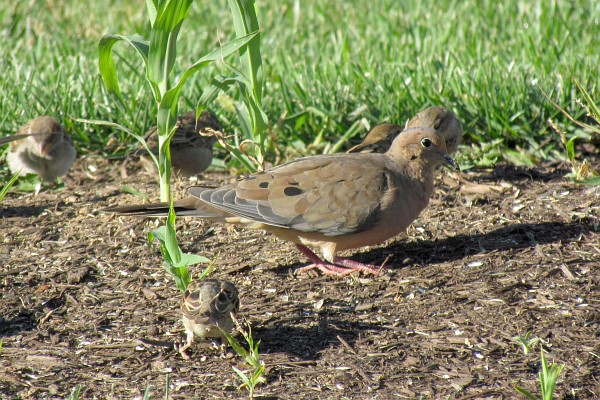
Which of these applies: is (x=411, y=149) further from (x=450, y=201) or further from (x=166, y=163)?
(x=166, y=163)

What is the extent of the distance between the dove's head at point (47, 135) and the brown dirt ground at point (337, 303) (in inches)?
15.2

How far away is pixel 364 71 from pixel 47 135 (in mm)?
2843

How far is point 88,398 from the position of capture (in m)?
3.88

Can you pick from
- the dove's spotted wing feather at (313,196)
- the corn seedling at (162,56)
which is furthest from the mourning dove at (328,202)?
the corn seedling at (162,56)

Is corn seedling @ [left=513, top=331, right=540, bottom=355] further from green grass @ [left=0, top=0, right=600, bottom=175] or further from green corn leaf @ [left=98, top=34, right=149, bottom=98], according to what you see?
green corn leaf @ [left=98, top=34, right=149, bottom=98]

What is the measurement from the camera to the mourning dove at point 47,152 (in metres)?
6.36

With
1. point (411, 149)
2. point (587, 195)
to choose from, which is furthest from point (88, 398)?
point (587, 195)

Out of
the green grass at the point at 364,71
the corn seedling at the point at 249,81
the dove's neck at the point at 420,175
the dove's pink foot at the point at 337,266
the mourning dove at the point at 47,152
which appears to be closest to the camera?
the dove's pink foot at the point at 337,266

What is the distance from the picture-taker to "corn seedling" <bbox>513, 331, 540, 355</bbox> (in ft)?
13.6

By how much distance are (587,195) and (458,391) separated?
96.5 inches

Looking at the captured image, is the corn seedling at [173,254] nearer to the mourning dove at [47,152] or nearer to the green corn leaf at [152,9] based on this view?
the green corn leaf at [152,9]

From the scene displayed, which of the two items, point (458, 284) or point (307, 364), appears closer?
point (307, 364)

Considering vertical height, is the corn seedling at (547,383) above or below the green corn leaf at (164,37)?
below

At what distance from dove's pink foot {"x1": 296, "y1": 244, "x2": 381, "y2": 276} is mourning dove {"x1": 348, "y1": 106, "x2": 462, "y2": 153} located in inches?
50.0
